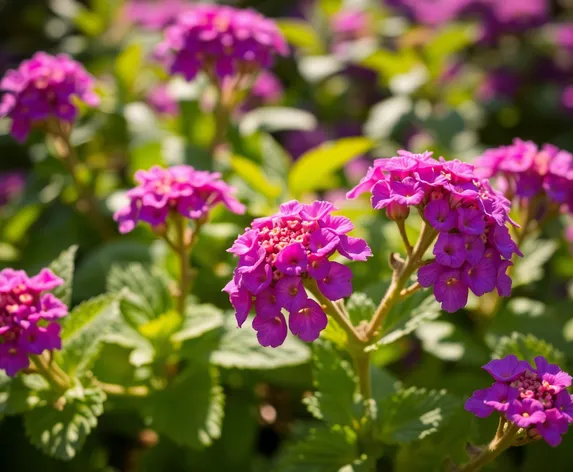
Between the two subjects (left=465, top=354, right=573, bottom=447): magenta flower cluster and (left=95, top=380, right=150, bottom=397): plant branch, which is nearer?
(left=465, top=354, right=573, bottom=447): magenta flower cluster

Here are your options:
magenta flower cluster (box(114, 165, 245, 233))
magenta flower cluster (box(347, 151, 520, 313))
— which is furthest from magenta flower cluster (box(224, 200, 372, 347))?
magenta flower cluster (box(114, 165, 245, 233))

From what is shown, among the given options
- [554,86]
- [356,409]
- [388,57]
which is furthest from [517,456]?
[554,86]

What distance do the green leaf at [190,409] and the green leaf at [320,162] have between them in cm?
77

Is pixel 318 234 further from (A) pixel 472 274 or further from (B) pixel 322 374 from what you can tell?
(B) pixel 322 374

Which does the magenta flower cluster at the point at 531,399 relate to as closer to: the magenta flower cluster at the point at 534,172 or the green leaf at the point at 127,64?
the magenta flower cluster at the point at 534,172

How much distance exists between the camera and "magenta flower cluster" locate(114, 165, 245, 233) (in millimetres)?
1638

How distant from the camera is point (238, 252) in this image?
1.25m

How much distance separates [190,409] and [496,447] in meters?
0.82

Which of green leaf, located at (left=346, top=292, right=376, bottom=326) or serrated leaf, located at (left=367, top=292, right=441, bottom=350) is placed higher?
serrated leaf, located at (left=367, top=292, right=441, bottom=350)

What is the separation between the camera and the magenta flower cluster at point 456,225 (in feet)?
4.10

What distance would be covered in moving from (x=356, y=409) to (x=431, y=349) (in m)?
0.52

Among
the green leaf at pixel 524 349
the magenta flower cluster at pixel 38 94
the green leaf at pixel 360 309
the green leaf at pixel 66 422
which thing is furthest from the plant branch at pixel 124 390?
the green leaf at pixel 524 349

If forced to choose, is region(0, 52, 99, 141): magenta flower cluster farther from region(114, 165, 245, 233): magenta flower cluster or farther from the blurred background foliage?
region(114, 165, 245, 233): magenta flower cluster

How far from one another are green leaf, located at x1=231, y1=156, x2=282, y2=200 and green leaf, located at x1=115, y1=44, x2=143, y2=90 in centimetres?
87
